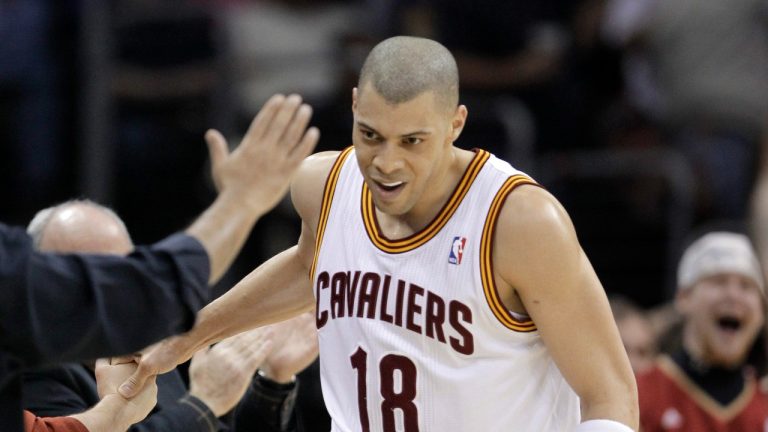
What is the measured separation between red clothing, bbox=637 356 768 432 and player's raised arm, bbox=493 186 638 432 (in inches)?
138

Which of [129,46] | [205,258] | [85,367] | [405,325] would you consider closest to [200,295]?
[205,258]

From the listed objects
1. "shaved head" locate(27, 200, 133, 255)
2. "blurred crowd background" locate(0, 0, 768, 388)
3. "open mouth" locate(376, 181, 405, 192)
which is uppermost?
"open mouth" locate(376, 181, 405, 192)

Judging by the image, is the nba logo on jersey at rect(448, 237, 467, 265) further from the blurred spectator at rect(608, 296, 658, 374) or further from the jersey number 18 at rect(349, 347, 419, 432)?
the blurred spectator at rect(608, 296, 658, 374)

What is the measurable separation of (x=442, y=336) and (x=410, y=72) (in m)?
0.81

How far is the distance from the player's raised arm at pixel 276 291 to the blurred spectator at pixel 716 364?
318cm

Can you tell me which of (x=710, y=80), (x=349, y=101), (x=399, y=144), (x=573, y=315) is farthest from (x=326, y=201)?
(x=710, y=80)

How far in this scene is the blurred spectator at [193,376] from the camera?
4.88 m

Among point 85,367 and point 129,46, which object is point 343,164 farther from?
point 129,46

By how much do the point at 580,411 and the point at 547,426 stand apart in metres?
0.18

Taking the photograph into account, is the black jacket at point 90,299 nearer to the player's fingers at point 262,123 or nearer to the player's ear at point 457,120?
the player's fingers at point 262,123

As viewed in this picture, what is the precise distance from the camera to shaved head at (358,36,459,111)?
4344 millimetres

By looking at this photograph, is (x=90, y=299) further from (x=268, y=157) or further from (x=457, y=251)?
(x=457, y=251)

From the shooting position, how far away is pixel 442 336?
4.43 meters

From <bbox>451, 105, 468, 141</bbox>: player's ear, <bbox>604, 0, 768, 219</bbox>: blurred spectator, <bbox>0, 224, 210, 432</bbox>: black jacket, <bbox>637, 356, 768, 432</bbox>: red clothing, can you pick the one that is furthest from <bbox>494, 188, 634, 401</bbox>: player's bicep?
<bbox>604, 0, 768, 219</bbox>: blurred spectator
